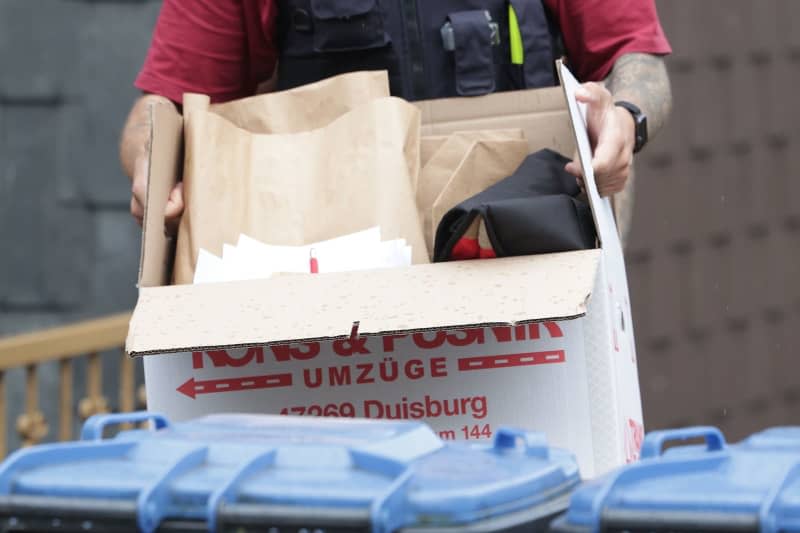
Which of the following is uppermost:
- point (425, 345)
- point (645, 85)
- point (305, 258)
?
point (645, 85)

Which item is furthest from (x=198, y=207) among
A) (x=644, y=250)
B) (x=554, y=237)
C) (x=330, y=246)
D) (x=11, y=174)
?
(x=644, y=250)

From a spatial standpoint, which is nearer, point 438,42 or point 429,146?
point 429,146

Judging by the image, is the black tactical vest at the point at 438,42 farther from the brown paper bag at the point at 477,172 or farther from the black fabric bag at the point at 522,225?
the black fabric bag at the point at 522,225

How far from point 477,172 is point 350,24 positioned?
49cm

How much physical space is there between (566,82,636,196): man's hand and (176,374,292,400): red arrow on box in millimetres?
665

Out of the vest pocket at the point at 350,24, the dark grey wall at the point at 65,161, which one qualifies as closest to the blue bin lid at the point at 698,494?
the vest pocket at the point at 350,24

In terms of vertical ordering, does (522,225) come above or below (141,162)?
below

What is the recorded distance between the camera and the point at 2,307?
553cm

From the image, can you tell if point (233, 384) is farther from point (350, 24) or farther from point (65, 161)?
point (65, 161)

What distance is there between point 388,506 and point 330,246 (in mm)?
1052

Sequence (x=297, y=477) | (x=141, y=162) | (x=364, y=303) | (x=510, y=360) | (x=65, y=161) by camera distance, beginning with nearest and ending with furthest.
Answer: (x=297, y=477), (x=364, y=303), (x=510, y=360), (x=141, y=162), (x=65, y=161)

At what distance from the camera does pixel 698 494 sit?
1.83 meters

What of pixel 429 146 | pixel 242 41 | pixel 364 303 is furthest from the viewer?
pixel 242 41

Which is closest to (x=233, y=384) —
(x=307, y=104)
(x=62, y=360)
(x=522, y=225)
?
(x=522, y=225)
